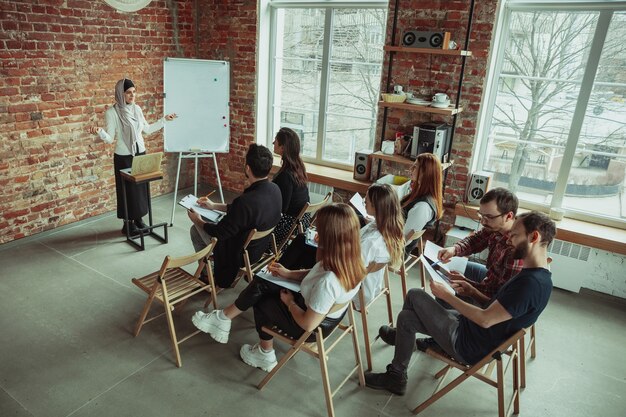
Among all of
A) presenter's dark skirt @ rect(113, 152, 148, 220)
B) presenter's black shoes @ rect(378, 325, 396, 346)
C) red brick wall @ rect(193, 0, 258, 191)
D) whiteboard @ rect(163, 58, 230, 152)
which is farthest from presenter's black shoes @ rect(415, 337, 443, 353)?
red brick wall @ rect(193, 0, 258, 191)

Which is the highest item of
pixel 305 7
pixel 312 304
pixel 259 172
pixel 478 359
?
pixel 305 7

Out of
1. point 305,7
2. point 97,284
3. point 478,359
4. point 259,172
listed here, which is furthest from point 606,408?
point 305,7

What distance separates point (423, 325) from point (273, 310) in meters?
0.91

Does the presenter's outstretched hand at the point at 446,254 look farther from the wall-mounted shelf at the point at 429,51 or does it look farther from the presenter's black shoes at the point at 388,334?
the wall-mounted shelf at the point at 429,51

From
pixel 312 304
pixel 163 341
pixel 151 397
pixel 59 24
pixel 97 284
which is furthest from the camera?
pixel 59 24

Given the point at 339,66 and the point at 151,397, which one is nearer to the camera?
the point at 151,397

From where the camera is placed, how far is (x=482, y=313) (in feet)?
7.67

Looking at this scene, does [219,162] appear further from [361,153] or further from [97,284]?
[97,284]

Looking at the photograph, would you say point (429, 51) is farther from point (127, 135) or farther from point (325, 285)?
point (127, 135)

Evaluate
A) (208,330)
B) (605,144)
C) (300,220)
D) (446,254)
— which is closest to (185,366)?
(208,330)

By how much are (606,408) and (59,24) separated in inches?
218

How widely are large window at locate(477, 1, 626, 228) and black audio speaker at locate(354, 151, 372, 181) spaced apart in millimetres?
1254

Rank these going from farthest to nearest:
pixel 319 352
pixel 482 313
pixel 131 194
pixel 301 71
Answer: pixel 301 71 → pixel 131 194 → pixel 319 352 → pixel 482 313

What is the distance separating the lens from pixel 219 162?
6.42m
